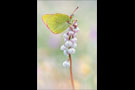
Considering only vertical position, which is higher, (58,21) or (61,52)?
(58,21)

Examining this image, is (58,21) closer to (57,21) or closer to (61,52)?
(57,21)

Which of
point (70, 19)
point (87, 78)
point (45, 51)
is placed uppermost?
point (70, 19)

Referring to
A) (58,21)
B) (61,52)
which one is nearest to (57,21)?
(58,21)

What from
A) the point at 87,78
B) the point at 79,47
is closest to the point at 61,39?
the point at 79,47

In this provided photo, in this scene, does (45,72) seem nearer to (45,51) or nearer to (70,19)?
(45,51)
